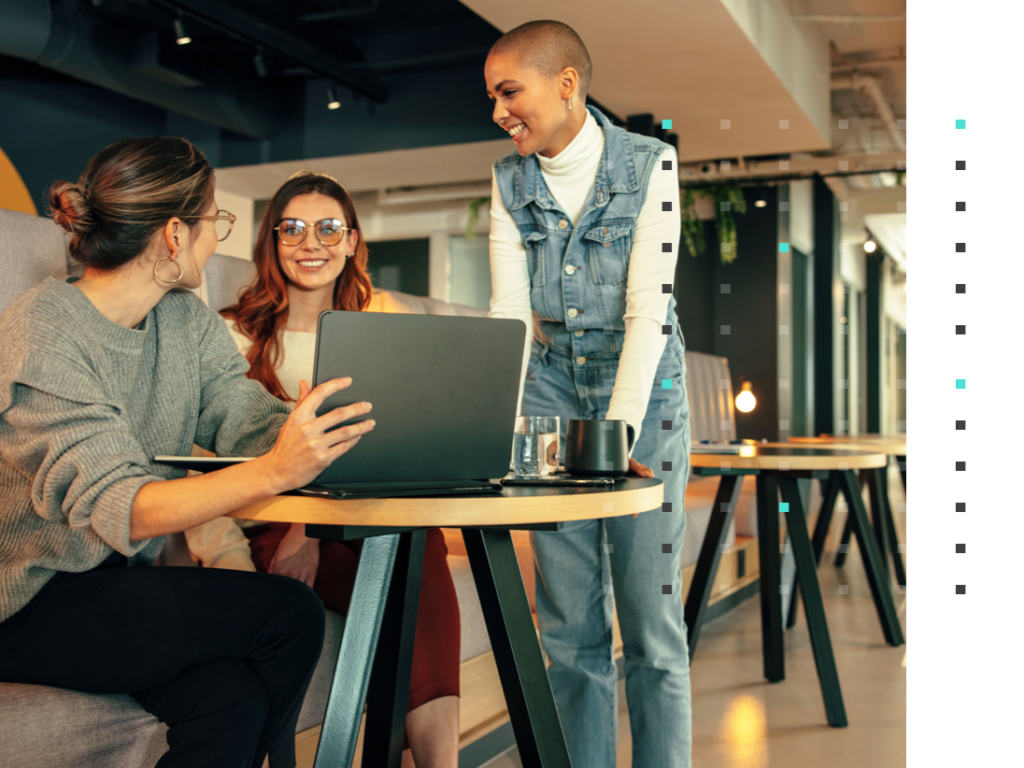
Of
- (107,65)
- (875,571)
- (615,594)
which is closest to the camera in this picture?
(615,594)

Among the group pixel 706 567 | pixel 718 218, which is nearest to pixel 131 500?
pixel 706 567

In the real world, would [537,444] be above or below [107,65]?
below

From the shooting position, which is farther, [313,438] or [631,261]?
[631,261]

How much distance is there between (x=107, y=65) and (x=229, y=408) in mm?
4556

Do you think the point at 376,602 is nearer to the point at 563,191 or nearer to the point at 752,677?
the point at 563,191

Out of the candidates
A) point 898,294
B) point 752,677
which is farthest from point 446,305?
point 898,294

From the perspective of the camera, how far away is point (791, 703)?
2596 mm

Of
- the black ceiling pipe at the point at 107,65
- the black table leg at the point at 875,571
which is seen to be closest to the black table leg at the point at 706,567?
the black table leg at the point at 875,571

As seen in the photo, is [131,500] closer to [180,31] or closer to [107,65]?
[180,31]

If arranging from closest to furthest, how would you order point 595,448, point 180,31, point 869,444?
point 595,448 → point 869,444 → point 180,31

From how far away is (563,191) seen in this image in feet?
5.41

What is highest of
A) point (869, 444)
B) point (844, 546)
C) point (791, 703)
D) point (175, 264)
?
point (175, 264)

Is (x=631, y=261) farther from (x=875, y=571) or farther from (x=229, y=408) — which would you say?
(x=875, y=571)

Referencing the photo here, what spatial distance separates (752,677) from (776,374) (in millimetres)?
5054
